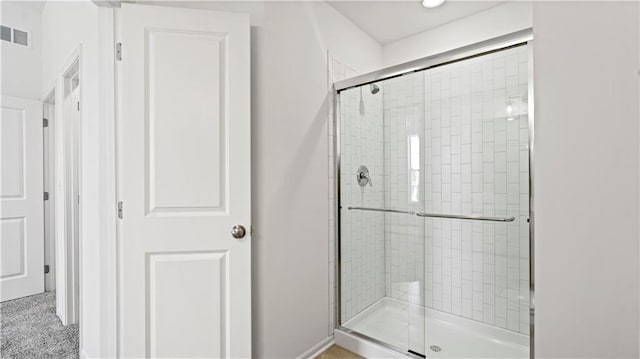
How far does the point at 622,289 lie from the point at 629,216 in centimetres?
7

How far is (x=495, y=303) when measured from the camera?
6.82 ft

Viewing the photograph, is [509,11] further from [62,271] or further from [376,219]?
→ [62,271]

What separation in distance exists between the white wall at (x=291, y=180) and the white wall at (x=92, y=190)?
75 cm

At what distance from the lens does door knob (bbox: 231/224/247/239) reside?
5.03ft

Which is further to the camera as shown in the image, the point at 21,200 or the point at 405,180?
the point at 21,200

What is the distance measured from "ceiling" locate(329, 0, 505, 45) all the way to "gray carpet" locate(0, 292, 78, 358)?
3.03 meters

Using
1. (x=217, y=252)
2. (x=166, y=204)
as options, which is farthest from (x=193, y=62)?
(x=217, y=252)

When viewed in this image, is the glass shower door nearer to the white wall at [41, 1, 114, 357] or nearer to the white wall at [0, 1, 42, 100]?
the white wall at [41, 1, 114, 357]

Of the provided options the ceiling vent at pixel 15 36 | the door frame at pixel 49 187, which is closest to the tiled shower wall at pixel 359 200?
the door frame at pixel 49 187

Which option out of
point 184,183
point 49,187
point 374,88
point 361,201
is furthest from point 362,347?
point 49,187

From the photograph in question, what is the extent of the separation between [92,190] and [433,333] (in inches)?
91.8

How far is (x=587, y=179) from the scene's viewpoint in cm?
33

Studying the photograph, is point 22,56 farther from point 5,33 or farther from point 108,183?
point 108,183

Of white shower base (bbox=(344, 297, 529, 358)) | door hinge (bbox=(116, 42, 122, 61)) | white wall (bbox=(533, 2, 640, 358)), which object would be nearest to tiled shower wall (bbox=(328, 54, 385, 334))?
white shower base (bbox=(344, 297, 529, 358))
